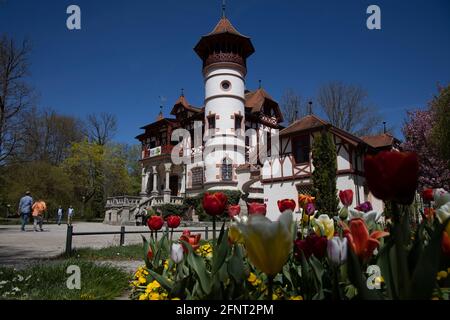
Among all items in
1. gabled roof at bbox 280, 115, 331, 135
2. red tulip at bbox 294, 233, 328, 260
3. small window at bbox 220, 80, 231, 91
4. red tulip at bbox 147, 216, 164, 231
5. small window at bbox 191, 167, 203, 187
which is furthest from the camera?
small window at bbox 191, 167, 203, 187

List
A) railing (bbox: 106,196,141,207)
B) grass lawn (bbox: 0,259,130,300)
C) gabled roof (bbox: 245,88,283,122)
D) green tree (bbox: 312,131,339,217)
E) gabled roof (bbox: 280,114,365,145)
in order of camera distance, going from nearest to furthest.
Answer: grass lawn (bbox: 0,259,130,300) → green tree (bbox: 312,131,339,217) → gabled roof (bbox: 280,114,365,145) → railing (bbox: 106,196,141,207) → gabled roof (bbox: 245,88,283,122)

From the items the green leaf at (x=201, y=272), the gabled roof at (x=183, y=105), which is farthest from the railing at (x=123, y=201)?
the green leaf at (x=201, y=272)

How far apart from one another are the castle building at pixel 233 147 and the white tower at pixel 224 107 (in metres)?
0.09

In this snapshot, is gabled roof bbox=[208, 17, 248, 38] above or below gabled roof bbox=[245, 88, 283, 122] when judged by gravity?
above

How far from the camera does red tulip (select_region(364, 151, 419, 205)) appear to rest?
3.98ft

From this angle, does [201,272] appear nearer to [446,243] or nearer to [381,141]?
[446,243]

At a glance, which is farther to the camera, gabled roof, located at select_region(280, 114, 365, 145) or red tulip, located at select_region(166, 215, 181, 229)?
gabled roof, located at select_region(280, 114, 365, 145)

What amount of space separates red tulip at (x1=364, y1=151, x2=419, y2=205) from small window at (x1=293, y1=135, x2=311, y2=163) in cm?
2017

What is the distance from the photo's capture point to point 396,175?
4.01 ft

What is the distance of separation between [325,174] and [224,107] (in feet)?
46.3

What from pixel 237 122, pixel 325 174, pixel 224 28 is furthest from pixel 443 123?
pixel 224 28

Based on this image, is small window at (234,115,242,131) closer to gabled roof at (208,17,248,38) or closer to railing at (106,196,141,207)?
gabled roof at (208,17,248,38)

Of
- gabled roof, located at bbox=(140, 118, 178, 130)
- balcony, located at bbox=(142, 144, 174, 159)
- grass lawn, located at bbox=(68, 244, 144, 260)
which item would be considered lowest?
grass lawn, located at bbox=(68, 244, 144, 260)

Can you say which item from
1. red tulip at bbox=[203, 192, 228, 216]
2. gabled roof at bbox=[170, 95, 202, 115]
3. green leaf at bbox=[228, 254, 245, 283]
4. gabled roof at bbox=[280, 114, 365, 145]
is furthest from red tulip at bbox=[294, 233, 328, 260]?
gabled roof at bbox=[170, 95, 202, 115]
